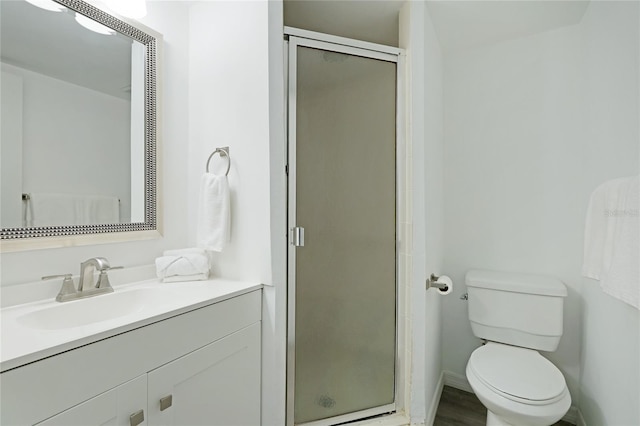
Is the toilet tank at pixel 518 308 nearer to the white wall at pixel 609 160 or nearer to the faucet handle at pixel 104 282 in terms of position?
the white wall at pixel 609 160

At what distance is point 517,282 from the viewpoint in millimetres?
1675

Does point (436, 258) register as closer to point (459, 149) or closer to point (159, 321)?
point (459, 149)

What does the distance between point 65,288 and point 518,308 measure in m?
2.11

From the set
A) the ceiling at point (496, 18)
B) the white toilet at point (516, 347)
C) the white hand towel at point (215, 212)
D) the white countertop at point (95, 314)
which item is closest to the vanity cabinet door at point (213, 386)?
the white countertop at point (95, 314)

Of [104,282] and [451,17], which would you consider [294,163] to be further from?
[451,17]

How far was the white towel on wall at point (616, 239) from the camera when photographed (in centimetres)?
99

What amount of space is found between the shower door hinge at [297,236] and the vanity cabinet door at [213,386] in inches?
15.8

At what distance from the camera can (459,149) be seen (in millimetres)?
2000

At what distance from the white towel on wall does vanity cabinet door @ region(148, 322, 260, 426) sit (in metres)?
1.37

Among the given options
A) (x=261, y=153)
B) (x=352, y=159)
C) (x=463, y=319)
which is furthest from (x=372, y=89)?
(x=463, y=319)

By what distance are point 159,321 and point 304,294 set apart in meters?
0.68

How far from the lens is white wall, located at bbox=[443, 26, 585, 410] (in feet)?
5.65

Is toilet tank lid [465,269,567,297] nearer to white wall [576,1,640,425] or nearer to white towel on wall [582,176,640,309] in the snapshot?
white wall [576,1,640,425]

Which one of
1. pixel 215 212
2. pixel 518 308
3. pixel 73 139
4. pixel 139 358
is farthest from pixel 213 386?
pixel 518 308
